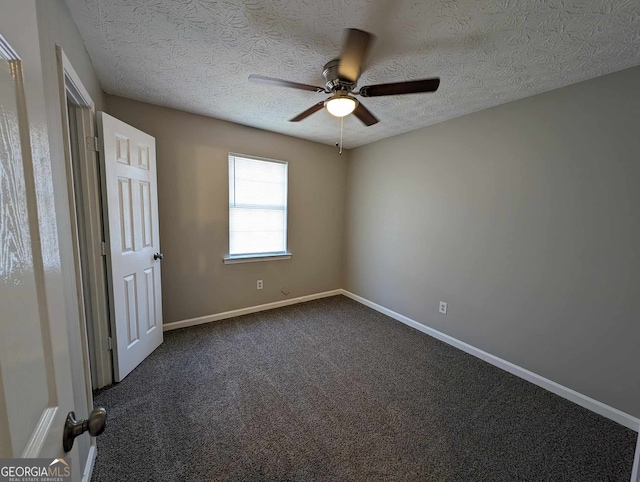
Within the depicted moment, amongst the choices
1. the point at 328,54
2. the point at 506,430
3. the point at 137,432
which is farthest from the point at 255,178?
the point at 506,430

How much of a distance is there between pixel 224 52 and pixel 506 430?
10.3ft

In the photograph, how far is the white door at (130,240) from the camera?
1888mm

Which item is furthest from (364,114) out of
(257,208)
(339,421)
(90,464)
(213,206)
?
(90,464)

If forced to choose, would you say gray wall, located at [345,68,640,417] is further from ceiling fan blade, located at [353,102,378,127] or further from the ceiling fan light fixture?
the ceiling fan light fixture

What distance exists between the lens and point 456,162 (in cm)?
266

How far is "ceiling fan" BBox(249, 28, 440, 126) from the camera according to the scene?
4.36 feet

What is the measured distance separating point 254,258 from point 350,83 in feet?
7.65

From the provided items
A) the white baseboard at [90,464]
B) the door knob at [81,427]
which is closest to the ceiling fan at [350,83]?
the door knob at [81,427]

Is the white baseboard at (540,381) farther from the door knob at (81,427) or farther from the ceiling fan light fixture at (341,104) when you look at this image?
the door knob at (81,427)

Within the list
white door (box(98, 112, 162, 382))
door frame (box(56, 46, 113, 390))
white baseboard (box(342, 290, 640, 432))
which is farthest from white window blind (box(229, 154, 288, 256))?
white baseboard (box(342, 290, 640, 432))

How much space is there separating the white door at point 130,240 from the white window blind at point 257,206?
91cm

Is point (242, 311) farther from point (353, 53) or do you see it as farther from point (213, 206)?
point (353, 53)

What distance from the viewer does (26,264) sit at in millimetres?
418

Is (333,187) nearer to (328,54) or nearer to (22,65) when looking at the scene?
(328,54)
